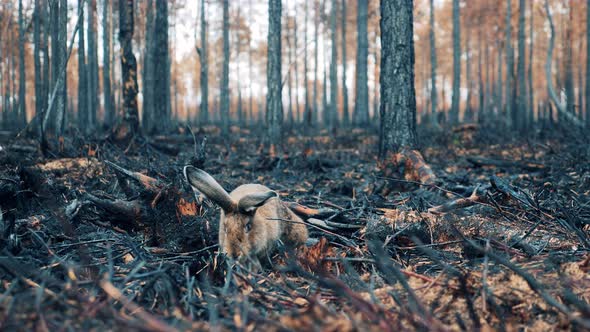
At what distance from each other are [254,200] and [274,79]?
10261mm

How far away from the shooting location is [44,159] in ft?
23.5

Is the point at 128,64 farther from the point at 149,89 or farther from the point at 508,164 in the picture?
the point at 508,164

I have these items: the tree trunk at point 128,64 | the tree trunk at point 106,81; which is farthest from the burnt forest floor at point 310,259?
the tree trunk at point 106,81

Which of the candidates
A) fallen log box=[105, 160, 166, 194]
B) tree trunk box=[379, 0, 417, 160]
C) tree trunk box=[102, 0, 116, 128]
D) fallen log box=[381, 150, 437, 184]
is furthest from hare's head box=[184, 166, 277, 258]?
tree trunk box=[102, 0, 116, 128]

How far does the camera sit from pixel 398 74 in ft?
21.7

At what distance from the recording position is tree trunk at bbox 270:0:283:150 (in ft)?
41.4

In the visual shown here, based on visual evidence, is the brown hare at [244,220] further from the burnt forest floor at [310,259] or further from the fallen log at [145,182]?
the fallen log at [145,182]

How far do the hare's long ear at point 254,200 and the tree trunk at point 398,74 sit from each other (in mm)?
4033

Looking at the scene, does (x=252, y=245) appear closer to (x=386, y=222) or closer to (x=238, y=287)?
(x=238, y=287)

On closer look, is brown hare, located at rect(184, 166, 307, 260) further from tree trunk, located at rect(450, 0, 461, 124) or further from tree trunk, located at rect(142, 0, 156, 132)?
tree trunk, located at rect(450, 0, 461, 124)

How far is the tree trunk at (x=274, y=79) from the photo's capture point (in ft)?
41.4

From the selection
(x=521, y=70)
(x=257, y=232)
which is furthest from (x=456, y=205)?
(x=521, y=70)

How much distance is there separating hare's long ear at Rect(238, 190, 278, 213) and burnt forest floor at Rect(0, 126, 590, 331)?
1.26ft

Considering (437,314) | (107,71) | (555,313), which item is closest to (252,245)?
(437,314)
